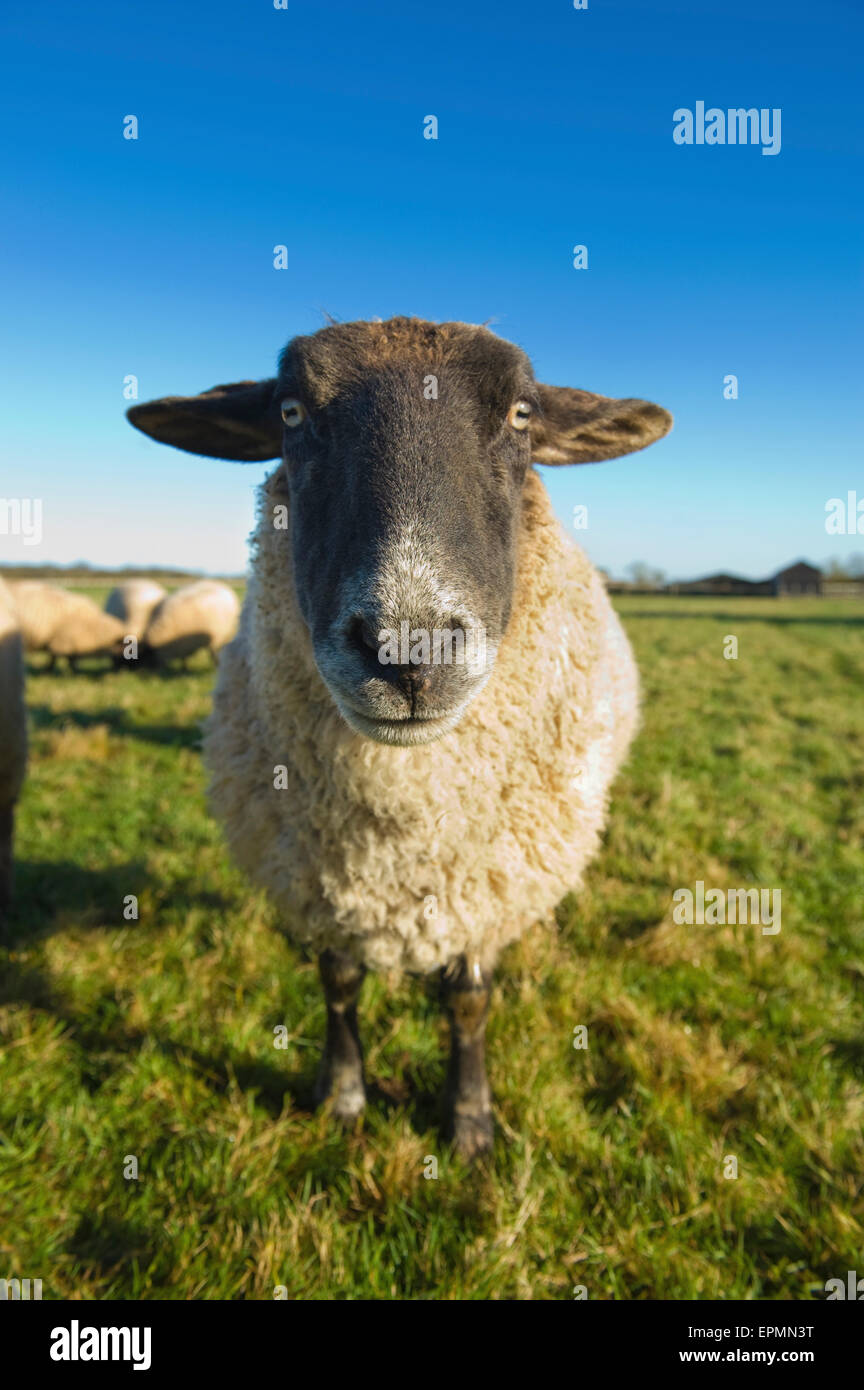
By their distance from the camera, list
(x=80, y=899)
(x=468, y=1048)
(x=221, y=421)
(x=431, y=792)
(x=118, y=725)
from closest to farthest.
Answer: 1. (x=431, y=792)
2. (x=468, y=1048)
3. (x=221, y=421)
4. (x=80, y=899)
5. (x=118, y=725)

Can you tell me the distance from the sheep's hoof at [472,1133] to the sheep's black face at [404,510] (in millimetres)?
1782

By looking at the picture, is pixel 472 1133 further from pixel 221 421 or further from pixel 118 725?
pixel 118 725

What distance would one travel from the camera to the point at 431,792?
253 centimetres

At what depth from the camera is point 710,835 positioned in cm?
572

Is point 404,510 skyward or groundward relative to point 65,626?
groundward

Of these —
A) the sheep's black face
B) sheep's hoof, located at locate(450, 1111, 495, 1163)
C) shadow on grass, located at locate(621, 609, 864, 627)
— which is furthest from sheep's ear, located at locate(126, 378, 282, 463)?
shadow on grass, located at locate(621, 609, 864, 627)

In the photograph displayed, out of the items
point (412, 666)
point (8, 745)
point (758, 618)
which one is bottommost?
point (412, 666)

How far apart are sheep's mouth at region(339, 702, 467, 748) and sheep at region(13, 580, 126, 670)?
48.6 feet

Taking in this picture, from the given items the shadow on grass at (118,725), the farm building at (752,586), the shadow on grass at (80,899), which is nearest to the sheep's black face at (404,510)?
the shadow on grass at (80,899)

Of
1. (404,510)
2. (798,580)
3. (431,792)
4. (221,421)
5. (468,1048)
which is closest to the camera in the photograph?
(404,510)

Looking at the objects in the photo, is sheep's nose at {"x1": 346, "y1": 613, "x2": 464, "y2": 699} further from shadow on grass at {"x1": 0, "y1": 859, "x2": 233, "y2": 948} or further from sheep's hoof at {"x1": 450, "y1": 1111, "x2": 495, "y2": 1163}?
shadow on grass at {"x1": 0, "y1": 859, "x2": 233, "y2": 948}

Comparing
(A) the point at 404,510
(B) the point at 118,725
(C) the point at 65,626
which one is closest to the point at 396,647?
(A) the point at 404,510

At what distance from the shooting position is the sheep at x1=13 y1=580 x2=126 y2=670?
48.0ft

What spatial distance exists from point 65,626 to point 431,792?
577 inches
